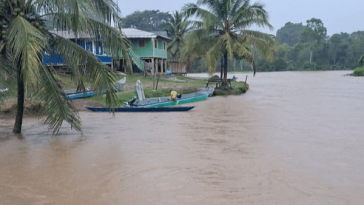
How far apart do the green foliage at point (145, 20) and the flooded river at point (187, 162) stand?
57.5 meters

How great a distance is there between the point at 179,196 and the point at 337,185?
273 centimetres

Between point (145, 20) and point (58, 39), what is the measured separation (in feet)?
210

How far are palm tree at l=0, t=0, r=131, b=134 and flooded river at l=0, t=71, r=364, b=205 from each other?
1.24 m

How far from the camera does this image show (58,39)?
9195 mm

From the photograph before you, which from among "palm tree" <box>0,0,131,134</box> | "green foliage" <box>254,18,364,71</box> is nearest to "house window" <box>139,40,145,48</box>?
"palm tree" <box>0,0,131,134</box>

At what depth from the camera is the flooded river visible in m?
5.82

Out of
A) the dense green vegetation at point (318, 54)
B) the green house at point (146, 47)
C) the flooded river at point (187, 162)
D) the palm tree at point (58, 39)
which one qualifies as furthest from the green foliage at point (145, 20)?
the palm tree at point (58, 39)

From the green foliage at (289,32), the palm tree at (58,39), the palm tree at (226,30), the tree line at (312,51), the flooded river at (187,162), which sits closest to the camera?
the flooded river at (187,162)

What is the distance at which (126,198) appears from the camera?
224 inches

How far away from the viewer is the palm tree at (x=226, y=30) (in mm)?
21172

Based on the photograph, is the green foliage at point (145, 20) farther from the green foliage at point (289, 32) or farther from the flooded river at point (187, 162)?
the green foliage at point (289, 32)

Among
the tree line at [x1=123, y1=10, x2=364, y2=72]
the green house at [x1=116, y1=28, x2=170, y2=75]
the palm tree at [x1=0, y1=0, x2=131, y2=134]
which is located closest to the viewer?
the palm tree at [x1=0, y1=0, x2=131, y2=134]

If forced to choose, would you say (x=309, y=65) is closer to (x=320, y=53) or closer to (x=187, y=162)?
(x=320, y=53)

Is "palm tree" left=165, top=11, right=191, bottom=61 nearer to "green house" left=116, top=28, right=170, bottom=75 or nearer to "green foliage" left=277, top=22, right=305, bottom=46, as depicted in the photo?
"green house" left=116, top=28, right=170, bottom=75
